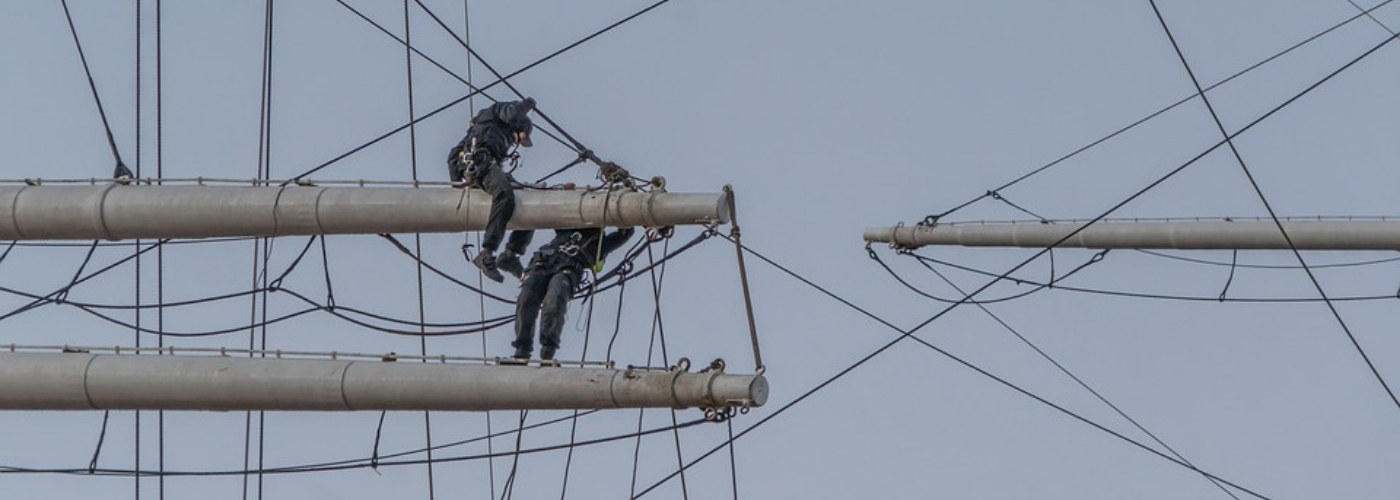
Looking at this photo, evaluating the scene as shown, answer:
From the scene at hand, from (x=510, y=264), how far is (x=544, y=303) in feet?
1.38

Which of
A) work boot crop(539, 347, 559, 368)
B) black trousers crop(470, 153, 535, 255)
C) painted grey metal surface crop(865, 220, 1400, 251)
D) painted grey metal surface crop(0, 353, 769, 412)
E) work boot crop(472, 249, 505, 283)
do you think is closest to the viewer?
painted grey metal surface crop(0, 353, 769, 412)

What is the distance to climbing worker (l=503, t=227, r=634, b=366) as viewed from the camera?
1834cm

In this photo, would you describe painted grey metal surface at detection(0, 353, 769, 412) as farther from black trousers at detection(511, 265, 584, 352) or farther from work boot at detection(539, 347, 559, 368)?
black trousers at detection(511, 265, 584, 352)

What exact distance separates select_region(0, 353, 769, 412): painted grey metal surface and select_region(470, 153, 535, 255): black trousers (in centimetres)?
169

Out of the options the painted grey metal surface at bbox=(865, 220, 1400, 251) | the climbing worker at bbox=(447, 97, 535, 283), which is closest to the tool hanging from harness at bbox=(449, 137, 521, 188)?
the climbing worker at bbox=(447, 97, 535, 283)

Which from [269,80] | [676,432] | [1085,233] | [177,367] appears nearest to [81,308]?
[269,80]

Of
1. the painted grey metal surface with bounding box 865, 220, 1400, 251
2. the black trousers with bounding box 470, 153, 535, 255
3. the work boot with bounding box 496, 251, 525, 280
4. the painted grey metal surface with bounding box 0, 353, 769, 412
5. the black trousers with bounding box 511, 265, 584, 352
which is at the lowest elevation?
the painted grey metal surface with bounding box 0, 353, 769, 412

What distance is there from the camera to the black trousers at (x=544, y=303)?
1834 cm

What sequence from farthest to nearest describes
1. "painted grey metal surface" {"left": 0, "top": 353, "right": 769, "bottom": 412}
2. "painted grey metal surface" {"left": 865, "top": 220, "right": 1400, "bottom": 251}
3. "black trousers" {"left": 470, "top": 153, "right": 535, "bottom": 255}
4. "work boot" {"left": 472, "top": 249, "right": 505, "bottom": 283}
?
"painted grey metal surface" {"left": 865, "top": 220, "right": 1400, "bottom": 251}, "black trousers" {"left": 470, "top": 153, "right": 535, "bottom": 255}, "work boot" {"left": 472, "top": 249, "right": 505, "bottom": 283}, "painted grey metal surface" {"left": 0, "top": 353, "right": 769, "bottom": 412}

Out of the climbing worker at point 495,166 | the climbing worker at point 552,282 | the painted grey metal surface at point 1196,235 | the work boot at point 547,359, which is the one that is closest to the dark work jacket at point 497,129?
the climbing worker at point 495,166

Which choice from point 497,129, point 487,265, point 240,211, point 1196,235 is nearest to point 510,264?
point 487,265

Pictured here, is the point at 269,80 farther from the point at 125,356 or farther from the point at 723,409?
the point at 723,409

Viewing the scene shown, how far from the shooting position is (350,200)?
1848 centimetres

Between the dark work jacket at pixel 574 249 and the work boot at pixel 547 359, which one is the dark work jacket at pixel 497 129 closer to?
the dark work jacket at pixel 574 249
